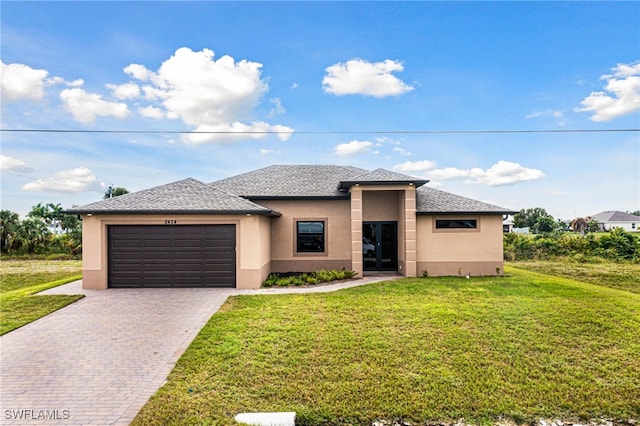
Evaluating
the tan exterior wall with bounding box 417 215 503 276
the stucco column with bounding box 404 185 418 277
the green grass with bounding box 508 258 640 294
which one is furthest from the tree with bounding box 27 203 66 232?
the green grass with bounding box 508 258 640 294

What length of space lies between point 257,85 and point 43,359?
14.9 m

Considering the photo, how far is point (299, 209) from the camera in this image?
15.1 m

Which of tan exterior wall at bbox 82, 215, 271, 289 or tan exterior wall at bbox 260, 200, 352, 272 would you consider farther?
tan exterior wall at bbox 260, 200, 352, 272

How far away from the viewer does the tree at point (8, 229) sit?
26.1 meters

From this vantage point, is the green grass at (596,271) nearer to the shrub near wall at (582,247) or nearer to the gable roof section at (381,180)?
the shrub near wall at (582,247)

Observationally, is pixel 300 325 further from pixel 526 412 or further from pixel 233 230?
pixel 233 230

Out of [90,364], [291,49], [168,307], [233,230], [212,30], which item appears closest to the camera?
[90,364]

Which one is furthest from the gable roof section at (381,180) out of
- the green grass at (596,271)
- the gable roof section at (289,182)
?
the green grass at (596,271)

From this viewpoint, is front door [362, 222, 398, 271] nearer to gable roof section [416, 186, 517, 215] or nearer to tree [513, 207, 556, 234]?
gable roof section [416, 186, 517, 215]

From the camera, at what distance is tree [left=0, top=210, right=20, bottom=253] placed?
2608 centimetres

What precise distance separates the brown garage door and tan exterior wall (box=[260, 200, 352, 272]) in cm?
339

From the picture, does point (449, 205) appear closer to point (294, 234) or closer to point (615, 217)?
point (294, 234)

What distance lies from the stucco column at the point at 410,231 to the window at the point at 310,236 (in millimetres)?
3893

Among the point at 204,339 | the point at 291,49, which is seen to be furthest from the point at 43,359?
the point at 291,49
